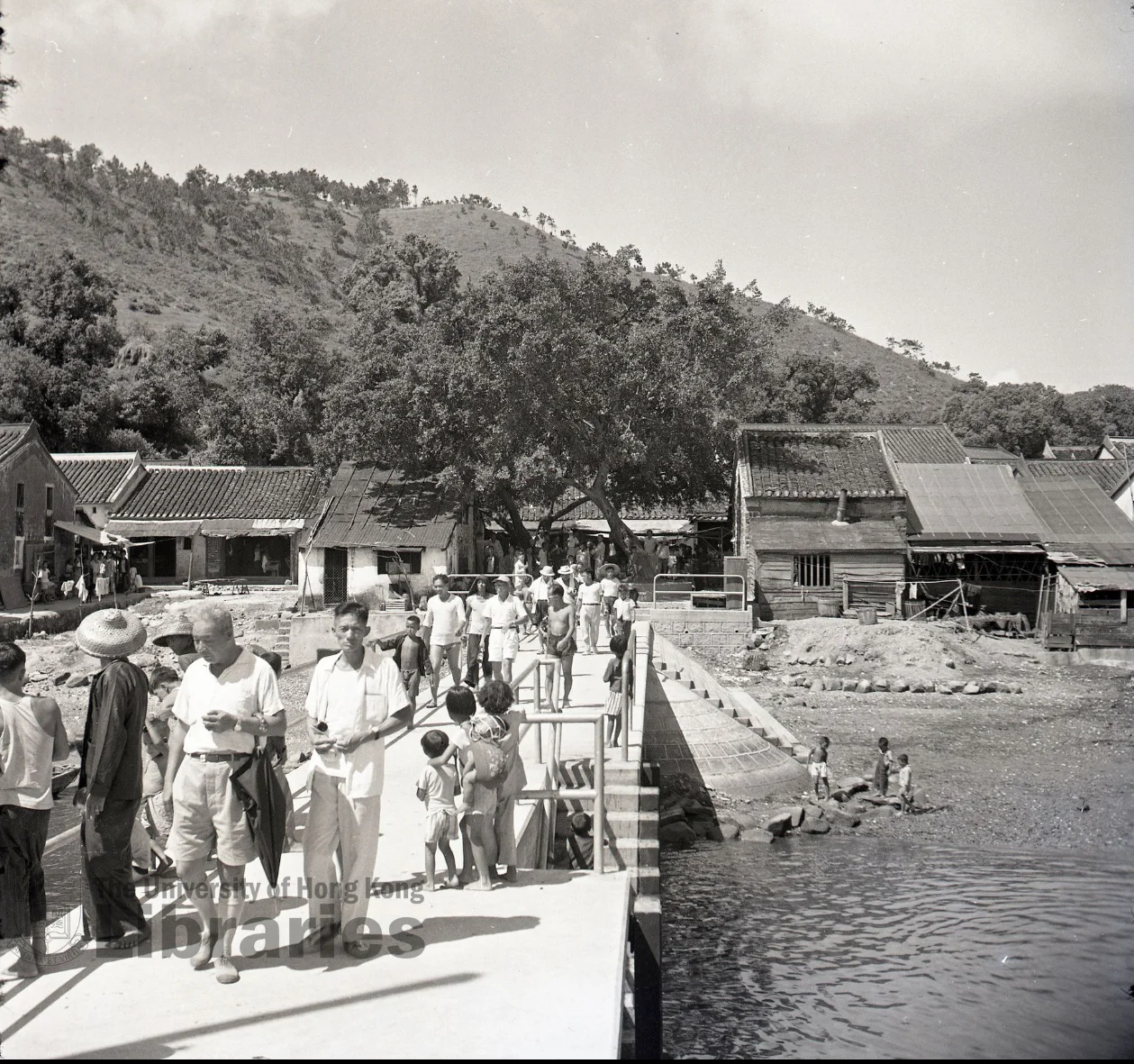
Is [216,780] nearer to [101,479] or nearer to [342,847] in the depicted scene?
[342,847]

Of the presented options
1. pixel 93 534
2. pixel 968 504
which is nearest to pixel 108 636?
pixel 93 534

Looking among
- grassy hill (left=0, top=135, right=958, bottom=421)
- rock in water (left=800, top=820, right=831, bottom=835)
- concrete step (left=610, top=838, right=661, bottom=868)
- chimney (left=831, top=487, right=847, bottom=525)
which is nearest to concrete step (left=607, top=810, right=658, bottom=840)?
concrete step (left=610, top=838, right=661, bottom=868)

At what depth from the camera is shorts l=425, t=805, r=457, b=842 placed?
271 inches

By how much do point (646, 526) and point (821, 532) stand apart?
→ 1268cm

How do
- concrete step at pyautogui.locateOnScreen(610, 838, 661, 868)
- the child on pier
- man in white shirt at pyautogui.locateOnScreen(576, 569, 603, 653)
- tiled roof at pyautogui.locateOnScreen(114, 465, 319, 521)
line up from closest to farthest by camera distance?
concrete step at pyautogui.locateOnScreen(610, 838, 661, 868), the child on pier, man in white shirt at pyautogui.locateOnScreen(576, 569, 603, 653), tiled roof at pyautogui.locateOnScreen(114, 465, 319, 521)

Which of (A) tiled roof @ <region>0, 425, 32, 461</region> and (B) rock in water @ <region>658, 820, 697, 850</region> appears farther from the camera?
(A) tiled roof @ <region>0, 425, 32, 461</region>

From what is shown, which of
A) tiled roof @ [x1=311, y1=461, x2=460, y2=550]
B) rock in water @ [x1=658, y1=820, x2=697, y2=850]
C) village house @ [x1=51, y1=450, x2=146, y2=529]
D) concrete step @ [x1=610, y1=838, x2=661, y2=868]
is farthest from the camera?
village house @ [x1=51, y1=450, x2=146, y2=529]

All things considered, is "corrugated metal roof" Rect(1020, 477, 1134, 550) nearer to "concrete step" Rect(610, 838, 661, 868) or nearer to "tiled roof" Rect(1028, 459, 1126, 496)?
"tiled roof" Rect(1028, 459, 1126, 496)

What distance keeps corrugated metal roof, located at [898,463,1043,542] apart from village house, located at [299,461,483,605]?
13320mm

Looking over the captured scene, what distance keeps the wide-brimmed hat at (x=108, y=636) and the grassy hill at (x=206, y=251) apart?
191ft

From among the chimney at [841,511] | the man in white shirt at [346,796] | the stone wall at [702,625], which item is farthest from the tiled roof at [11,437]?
the man in white shirt at [346,796]

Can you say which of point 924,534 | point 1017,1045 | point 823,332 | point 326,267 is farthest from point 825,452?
point 326,267

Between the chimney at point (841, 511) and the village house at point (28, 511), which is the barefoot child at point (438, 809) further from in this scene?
the village house at point (28, 511)

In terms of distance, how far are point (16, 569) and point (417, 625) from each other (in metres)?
23.2
